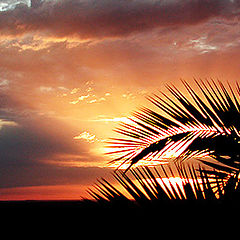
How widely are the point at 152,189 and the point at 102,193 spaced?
0.34 m

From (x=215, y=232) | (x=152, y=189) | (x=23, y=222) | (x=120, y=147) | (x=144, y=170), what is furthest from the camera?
(x=23, y=222)

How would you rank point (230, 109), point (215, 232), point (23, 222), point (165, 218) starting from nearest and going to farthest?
point (215, 232) → point (165, 218) → point (230, 109) → point (23, 222)

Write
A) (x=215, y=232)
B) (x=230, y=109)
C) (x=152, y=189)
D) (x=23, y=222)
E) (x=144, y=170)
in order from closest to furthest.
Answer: (x=215, y=232), (x=152, y=189), (x=144, y=170), (x=230, y=109), (x=23, y=222)

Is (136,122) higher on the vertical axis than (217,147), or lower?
higher

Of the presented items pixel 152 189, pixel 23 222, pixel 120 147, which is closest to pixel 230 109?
pixel 120 147

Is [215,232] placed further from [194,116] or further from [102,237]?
[194,116]

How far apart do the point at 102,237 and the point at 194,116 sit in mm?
1892

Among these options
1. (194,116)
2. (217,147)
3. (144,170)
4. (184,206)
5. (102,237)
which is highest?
(194,116)

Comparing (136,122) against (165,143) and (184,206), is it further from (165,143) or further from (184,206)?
(184,206)

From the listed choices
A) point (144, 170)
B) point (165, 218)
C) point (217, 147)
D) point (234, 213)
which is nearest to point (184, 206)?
point (165, 218)

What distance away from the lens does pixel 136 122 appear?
4219mm

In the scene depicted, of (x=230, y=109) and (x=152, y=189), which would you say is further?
(x=230, y=109)

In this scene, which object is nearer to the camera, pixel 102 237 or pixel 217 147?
pixel 102 237

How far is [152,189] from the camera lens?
2762mm
